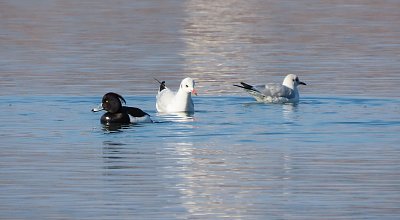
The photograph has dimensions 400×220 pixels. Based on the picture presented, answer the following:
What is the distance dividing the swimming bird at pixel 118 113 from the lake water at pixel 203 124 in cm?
21

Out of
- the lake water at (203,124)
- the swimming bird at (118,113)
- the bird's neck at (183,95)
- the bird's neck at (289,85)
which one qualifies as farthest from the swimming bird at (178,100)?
the bird's neck at (289,85)

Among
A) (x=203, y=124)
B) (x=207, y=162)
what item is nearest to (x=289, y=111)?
(x=203, y=124)

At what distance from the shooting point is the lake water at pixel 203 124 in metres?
11.1

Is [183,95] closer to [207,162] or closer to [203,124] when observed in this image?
[203,124]

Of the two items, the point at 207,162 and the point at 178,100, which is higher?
the point at 178,100

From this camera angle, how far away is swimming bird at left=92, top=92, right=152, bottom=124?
54.2 feet

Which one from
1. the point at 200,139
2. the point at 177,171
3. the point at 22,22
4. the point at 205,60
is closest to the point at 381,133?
the point at 200,139

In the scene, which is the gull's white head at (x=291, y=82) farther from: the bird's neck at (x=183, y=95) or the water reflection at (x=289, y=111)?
the bird's neck at (x=183, y=95)

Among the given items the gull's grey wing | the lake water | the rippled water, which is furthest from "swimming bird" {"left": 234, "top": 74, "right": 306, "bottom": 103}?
the rippled water

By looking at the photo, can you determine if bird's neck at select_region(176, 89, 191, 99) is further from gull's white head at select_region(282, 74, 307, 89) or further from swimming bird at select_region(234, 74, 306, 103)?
gull's white head at select_region(282, 74, 307, 89)

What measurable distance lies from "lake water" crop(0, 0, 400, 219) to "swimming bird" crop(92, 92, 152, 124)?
0.68 feet

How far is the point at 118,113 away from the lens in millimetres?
A: 16828

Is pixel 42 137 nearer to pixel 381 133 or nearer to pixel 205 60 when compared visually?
pixel 381 133

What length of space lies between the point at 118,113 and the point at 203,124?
1108 mm
